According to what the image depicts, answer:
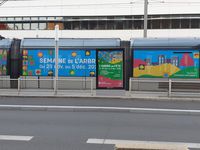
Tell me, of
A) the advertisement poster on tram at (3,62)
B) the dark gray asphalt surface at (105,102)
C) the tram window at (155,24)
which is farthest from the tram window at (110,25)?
the dark gray asphalt surface at (105,102)

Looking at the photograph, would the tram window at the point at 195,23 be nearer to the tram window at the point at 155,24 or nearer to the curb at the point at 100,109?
the tram window at the point at 155,24

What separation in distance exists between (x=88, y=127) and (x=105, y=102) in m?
6.12

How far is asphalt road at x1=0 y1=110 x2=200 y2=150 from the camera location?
8.66 metres

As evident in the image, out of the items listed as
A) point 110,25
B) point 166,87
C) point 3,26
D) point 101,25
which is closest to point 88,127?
point 166,87

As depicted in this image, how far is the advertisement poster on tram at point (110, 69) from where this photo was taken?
19.4 meters

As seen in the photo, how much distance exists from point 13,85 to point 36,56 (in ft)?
7.52

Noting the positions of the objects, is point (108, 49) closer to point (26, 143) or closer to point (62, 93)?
point (62, 93)

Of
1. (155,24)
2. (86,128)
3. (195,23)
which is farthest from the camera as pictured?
(155,24)

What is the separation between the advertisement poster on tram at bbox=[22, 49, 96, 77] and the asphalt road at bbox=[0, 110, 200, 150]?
7192 millimetres

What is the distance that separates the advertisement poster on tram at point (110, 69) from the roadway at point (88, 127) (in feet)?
13.8

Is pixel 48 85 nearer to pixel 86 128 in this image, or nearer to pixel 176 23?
pixel 86 128

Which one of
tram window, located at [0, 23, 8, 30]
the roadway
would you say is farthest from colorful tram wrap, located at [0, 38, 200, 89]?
tram window, located at [0, 23, 8, 30]

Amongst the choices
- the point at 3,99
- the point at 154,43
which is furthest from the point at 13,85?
the point at 154,43

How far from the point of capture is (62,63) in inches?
832
